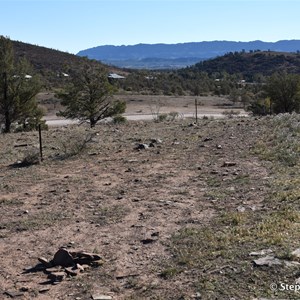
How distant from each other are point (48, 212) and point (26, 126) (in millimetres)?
18913

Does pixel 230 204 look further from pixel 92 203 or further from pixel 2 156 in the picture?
pixel 2 156

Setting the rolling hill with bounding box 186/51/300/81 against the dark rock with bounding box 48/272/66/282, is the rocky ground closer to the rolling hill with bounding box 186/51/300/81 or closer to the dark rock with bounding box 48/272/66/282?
the dark rock with bounding box 48/272/66/282

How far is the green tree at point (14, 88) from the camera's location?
24797 millimetres

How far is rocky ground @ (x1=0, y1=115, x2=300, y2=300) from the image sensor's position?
5.30 m

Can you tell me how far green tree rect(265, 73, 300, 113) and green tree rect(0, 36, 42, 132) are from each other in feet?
57.5

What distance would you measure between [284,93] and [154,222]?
30.2 m

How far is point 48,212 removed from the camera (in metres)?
8.26

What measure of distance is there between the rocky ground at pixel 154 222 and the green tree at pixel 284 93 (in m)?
22.2

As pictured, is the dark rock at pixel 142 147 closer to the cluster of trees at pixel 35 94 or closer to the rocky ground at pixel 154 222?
the rocky ground at pixel 154 222

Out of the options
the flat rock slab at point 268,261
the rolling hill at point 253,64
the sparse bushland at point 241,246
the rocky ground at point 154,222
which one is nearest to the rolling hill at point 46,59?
the rolling hill at point 253,64

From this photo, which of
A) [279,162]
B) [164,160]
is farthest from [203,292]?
[164,160]

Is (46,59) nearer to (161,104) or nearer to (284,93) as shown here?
(161,104)

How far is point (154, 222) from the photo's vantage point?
7.48 metres

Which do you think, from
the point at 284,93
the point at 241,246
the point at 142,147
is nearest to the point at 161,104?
the point at 284,93
